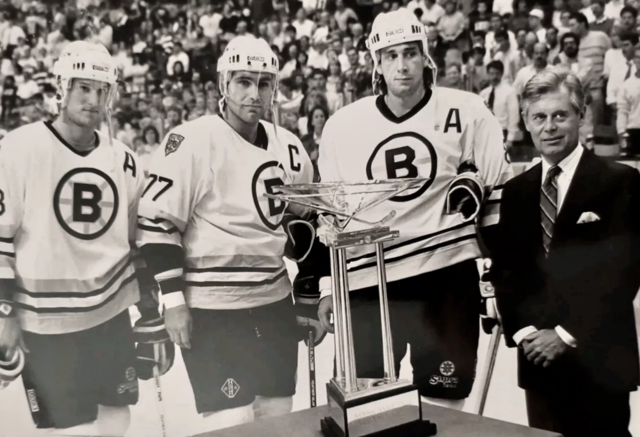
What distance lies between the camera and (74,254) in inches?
76.4

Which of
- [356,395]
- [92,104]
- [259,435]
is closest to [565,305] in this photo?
[356,395]

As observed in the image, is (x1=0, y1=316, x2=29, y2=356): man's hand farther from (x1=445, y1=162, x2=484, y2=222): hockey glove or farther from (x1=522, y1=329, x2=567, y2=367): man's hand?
(x1=522, y1=329, x2=567, y2=367): man's hand

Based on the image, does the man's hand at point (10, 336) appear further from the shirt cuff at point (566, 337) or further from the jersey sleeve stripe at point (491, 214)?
the shirt cuff at point (566, 337)

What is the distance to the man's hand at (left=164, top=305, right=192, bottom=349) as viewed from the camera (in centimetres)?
194

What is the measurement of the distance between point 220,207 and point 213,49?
48 cm

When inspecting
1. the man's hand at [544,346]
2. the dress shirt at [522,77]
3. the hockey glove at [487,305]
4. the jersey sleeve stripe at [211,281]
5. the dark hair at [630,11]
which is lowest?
the man's hand at [544,346]

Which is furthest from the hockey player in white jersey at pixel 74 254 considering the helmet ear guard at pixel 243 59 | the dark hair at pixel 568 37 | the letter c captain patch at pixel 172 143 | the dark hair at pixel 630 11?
the dark hair at pixel 630 11

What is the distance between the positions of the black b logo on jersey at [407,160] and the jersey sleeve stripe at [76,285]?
841mm

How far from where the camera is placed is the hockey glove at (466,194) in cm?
187

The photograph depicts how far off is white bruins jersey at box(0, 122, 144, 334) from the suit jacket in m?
1.25

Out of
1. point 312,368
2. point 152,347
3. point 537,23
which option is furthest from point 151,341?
point 537,23

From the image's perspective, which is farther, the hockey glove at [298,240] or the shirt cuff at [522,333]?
the hockey glove at [298,240]

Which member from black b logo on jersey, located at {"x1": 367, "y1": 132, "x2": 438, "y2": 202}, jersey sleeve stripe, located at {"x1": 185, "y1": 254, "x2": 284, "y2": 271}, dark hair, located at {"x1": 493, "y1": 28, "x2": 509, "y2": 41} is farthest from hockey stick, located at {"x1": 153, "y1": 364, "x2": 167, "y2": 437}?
dark hair, located at {"x1": 493, "y1": 28, "x2": 509, "y2": 41}

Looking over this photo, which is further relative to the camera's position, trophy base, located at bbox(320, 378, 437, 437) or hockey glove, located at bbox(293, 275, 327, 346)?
hockey glove, located at bbox(293, 275, 327, 346)
